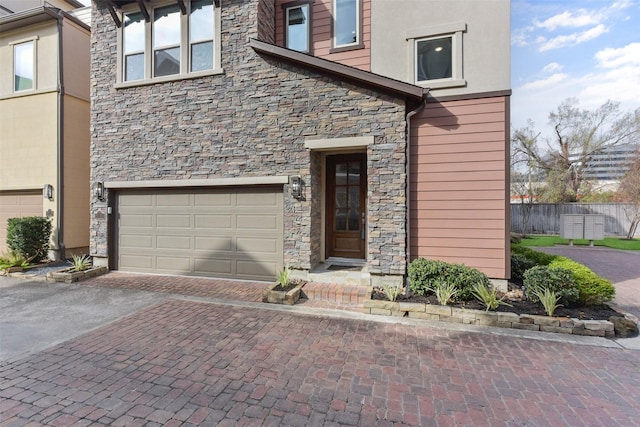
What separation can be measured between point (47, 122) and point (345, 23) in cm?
889

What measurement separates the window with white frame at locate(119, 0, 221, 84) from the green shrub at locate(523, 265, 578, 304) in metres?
7.40

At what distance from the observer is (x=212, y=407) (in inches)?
101

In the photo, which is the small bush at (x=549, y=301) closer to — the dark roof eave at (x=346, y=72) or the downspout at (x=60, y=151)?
the dark roof eave at (x=346, y=72)

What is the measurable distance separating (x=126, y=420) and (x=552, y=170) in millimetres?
23642

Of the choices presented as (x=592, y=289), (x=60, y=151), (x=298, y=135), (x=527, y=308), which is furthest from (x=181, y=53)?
(x=592, y=289)

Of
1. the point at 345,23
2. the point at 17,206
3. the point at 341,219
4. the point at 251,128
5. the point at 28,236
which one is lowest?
the point at 28,236

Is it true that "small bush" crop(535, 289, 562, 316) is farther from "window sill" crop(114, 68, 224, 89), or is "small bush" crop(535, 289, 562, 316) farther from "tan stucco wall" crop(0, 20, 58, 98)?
"tan stucco wall" crop(0, 20, 58, 98)

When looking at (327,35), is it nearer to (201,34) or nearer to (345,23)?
(345,23)

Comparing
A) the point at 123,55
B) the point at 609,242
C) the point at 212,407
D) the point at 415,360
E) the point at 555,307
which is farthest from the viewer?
→ the point at 609,242

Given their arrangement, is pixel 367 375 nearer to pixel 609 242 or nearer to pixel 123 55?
pixel 123 55

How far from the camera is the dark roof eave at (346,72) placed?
213 inches

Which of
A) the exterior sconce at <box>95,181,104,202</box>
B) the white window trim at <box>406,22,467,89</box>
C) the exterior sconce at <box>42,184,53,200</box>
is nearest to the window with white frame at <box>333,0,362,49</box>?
the white window trim at <box>406,22,467,89</box>

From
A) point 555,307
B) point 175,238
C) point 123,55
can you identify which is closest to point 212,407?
point 555,307

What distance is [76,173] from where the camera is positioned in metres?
8.82
